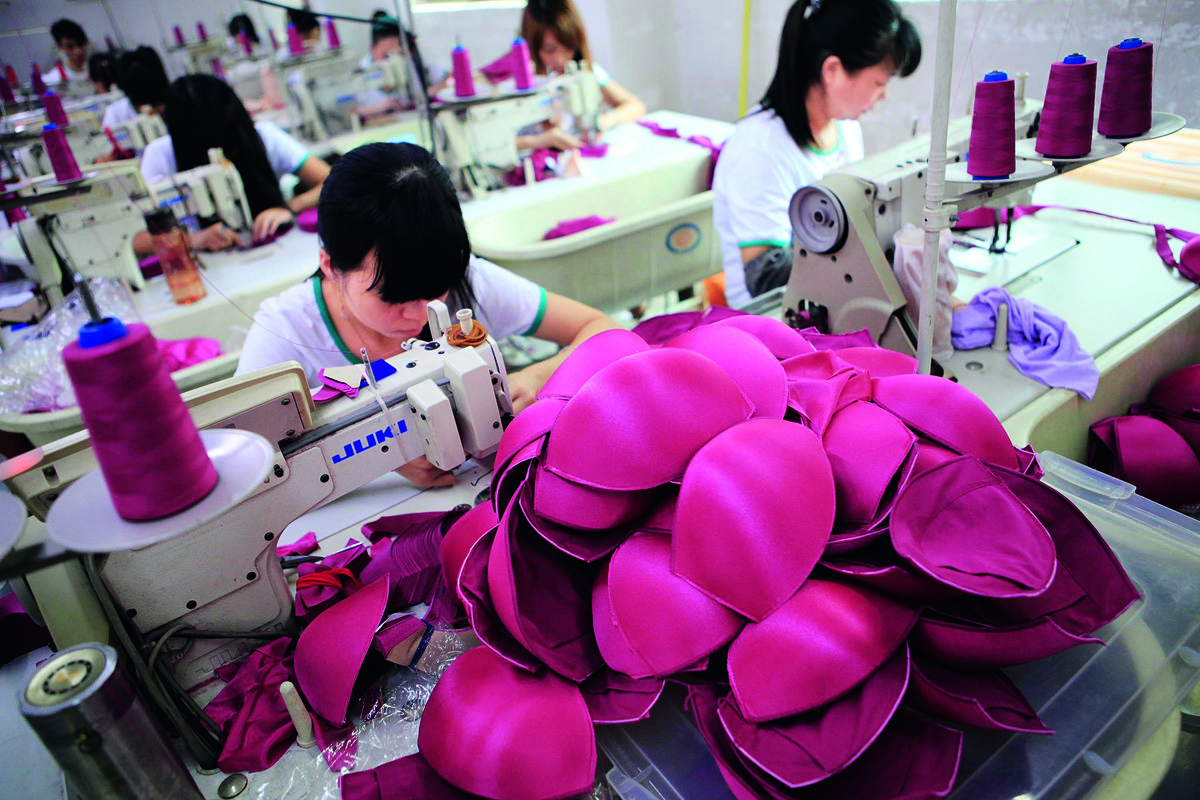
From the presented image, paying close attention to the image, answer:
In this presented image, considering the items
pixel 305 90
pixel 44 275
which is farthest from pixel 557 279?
pixel 305 90

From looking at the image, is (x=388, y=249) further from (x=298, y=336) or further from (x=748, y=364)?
(x=748, y=364)

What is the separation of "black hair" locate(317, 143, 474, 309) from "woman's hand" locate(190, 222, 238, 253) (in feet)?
5.46

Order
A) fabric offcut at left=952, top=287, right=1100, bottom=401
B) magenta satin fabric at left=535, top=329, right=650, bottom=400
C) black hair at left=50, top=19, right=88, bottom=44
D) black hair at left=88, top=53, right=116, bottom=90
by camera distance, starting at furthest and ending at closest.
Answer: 1. black hair at left=88, top=53, right=116, bottom=90
2. black hair at left=50, top=19, right=88, bottom=44
3. fabric offcut at left=952, top=287, right=1100, bottom=401
4. magenta satin fabric at left=535, top=329, right=650, bottom=400

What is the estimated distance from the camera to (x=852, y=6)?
6.33 ft

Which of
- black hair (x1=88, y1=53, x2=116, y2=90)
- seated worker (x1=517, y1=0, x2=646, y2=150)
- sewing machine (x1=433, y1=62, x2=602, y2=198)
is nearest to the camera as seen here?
sewing machine (x1=433, y1=62, x2=602, y2=198)

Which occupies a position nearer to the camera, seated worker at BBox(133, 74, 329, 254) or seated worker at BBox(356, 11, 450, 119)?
seated worker at BBox(133, 74, 329, 254)

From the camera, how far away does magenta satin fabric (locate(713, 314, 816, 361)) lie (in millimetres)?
1163

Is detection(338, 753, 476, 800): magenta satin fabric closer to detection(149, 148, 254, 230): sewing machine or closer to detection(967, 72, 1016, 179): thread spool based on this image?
detection(967, 72, 1016, 179): thread spool

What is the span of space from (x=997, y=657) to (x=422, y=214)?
3.39 ft

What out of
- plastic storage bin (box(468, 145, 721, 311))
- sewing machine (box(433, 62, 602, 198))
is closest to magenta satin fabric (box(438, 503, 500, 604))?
plastic storage bin (box(468, 145, 721, 311))

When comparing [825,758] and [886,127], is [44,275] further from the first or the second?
[886,127]

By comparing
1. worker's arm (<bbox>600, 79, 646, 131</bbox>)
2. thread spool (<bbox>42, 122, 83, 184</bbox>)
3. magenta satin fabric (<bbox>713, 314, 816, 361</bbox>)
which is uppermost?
thread spool (<bbox>42, 122, 83, 184</bbox>)

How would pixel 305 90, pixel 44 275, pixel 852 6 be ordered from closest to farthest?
pixel 852 6, pixel 44 275, pixel 305 90

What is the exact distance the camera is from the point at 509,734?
77 centimetres
